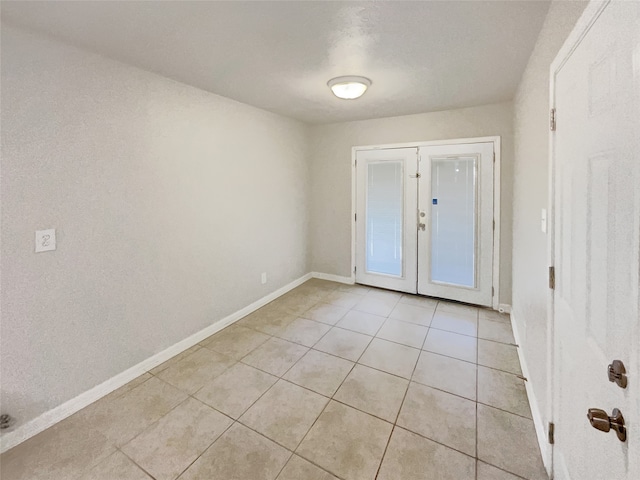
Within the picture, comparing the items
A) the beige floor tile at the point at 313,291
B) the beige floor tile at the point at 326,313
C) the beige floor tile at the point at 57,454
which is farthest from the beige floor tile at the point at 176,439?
the beige floor tile at the point at 313,291

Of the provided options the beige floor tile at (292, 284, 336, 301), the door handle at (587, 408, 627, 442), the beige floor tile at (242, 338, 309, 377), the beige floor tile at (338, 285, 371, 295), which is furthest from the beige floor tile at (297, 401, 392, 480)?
the beige floor tile at (338, 285, 371, 295)

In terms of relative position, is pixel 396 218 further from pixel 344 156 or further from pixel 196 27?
pixel 196 27

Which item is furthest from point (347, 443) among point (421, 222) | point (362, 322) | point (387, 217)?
point (387, 217)

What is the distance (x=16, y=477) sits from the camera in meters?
1.50

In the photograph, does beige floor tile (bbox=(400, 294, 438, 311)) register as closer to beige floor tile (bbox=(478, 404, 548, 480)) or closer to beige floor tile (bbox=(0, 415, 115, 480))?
beige floor tile (bbox=(478, 404, 548, 480))

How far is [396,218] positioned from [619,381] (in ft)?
10.9

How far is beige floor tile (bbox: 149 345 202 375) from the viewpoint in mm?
2389

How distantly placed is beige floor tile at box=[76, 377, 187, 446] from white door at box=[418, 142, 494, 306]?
306 cm

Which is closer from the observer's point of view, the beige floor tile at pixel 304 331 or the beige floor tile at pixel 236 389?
the beige floor tile at pixel 236 389

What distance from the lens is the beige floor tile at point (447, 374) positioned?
2133 millimetres

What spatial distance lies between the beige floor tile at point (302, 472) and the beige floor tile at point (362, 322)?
1529 mm

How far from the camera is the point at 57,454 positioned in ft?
5.35

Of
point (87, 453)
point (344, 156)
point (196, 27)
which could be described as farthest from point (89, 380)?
point (344, 156)

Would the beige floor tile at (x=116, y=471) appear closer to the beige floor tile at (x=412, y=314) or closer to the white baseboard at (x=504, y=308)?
the beige floor tile at (x=412, y=314)
